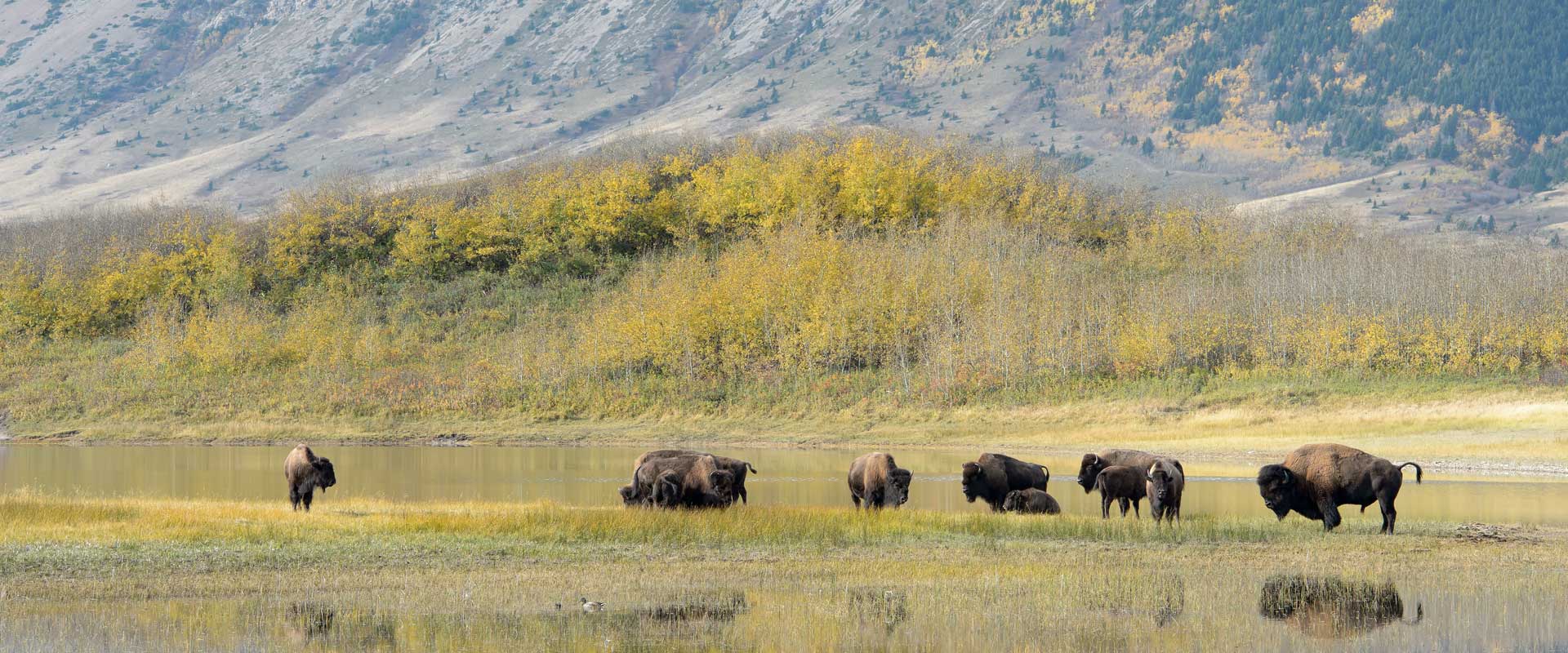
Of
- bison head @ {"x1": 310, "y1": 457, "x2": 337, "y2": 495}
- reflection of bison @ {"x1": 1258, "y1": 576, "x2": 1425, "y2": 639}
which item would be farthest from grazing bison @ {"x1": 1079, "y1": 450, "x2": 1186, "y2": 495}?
bison head @ {"x1": 310, "y1": 457, "x2": 337, "y2": 495}

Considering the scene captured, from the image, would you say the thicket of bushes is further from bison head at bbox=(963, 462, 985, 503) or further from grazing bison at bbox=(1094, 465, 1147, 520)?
grazing bison at bbox=(1094, 465, 1147, 520)

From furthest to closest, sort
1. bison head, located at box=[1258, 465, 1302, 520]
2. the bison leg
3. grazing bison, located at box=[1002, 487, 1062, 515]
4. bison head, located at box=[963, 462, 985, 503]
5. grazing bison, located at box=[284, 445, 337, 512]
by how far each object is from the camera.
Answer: bison head, located at box=[963, 462, 985, 503], grazing bison, located at box=[1002, 487, 1062, 515], grazing bison, located at box=[284, 445, 337, 512], bison head, located at box=[1258, 465, 1302, 520], the bison leg

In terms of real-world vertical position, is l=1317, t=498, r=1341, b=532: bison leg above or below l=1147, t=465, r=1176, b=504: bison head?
below

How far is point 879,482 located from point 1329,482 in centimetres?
981

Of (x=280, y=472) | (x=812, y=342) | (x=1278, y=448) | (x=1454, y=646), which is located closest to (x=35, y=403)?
(x=280, y=472)

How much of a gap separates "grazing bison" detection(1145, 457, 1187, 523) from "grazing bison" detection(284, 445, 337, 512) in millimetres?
18241

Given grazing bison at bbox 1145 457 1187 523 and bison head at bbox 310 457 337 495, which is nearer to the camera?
grazing bison at bbox 1145 457 1187 523

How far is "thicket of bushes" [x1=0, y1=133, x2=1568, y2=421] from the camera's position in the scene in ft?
256

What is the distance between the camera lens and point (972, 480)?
3347 centimetres

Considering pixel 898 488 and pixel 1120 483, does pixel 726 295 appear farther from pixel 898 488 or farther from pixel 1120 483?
pixel 1120 483

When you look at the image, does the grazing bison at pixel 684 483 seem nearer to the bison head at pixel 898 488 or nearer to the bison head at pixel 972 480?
the bison head at pixel 898 488

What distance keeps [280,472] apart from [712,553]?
98.7ft

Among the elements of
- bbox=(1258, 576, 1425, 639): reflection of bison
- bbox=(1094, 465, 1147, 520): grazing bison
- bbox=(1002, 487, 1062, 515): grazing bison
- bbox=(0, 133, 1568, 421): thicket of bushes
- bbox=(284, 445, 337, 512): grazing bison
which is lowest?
bbox=(1258, 576, 1425, 639): reflection of bison

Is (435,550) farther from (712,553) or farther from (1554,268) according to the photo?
(1554,268)
